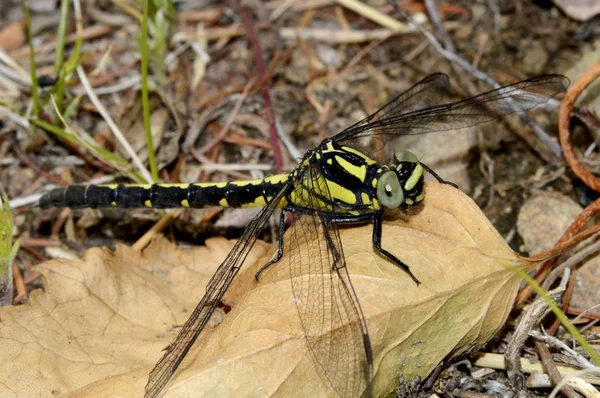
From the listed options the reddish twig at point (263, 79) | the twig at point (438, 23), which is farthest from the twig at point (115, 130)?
the twig at point (438, 23)

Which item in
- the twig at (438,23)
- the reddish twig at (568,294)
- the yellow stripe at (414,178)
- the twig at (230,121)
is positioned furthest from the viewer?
the twig at (438,23)


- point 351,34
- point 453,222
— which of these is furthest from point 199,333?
point 351,34

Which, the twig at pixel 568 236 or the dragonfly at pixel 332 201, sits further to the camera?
the twig at pixel 568 236

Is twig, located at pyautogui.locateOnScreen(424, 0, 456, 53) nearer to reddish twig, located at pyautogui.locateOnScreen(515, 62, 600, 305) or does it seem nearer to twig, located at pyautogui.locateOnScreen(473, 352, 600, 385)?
reddish twig, located at pyautogui.locateOnScreen(515, 62, 600, 305)

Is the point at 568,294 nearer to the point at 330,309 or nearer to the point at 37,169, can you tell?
the point at 330,309

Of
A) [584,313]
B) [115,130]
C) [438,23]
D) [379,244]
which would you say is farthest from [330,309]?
[438,23]

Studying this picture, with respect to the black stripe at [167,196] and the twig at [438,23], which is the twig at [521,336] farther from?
the twig at [438,23]

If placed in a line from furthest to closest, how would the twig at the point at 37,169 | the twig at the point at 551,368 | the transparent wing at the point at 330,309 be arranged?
the twig at the point at 37,169 → the twig at the point at 551,368 → the transparent wing at the point at 330,309

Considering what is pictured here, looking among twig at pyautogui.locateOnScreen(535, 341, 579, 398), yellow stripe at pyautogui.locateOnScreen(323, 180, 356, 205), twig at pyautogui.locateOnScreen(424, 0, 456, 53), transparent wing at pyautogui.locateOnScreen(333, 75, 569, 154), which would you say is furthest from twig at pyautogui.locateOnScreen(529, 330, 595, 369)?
twig at pyautogui.locateOnScreen(424, 0, 456, 53)

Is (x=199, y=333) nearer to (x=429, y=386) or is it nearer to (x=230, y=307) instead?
(x=230, y=307)
